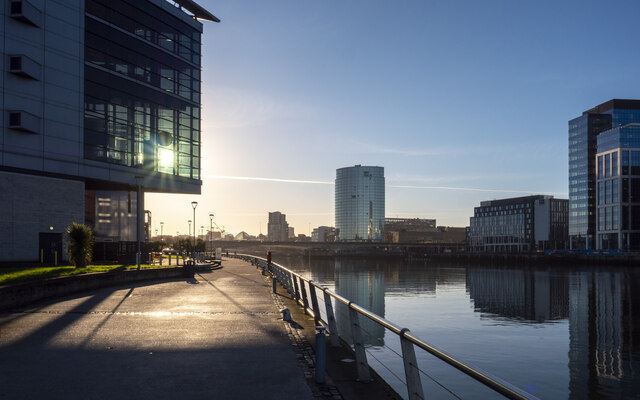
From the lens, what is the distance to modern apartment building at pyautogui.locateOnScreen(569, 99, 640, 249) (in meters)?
156

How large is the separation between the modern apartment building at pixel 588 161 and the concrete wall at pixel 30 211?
474ft

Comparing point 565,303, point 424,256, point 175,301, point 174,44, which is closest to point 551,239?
point 424,256

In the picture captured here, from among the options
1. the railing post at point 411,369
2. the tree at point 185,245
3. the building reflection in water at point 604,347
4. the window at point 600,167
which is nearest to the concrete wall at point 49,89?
the tree at point 185,245

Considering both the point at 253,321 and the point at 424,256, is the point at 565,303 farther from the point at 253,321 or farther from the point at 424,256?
the point at 424,256

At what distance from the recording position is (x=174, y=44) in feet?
188

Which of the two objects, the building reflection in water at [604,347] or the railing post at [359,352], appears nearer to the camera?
the railing post at [359,352]

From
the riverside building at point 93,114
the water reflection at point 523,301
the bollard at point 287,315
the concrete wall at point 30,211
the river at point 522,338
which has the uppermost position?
the riverside building at point 93,114

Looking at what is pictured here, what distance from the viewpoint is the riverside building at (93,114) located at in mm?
40688

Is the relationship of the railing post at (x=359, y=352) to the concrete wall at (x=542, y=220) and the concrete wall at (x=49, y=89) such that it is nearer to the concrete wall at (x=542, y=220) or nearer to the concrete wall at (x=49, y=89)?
the concrete wall at (x=49, y=89)

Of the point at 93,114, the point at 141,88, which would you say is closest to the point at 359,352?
the point at 93,114

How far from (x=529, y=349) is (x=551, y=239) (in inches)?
7042

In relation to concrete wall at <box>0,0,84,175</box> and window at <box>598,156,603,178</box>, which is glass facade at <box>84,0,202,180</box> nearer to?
concrete wall at <box>0,0,84,175</box>

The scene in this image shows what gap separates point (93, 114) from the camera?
4800cm

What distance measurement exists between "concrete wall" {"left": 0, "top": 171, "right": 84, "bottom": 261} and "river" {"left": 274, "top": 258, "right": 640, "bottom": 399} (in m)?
23.6
